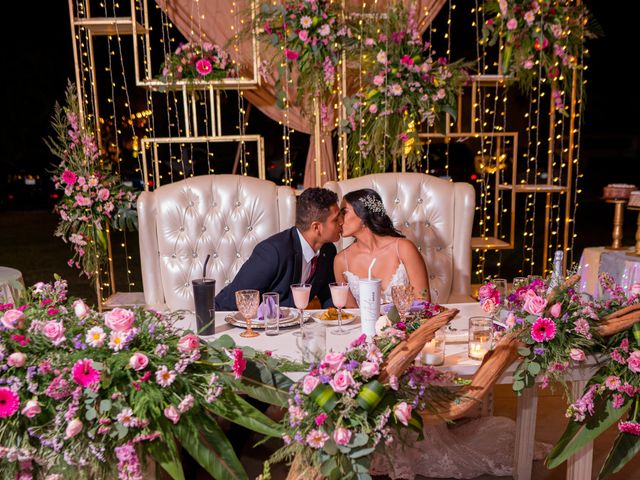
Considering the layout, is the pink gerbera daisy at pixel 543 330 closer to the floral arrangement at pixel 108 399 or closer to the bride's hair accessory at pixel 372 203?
the floral arrangement at pixel 108 399

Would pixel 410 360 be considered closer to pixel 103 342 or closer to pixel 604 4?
pixel 103 342

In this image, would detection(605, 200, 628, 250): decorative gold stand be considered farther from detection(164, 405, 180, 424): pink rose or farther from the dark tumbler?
detection(164, 405, 180, 424): pink rose

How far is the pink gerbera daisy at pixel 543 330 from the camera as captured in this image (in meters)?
1.40

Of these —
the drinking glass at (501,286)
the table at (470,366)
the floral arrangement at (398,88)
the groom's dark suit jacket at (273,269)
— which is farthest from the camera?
the floral arrangement at (398,88)

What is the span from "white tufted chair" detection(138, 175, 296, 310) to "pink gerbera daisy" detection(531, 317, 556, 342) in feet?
5.63

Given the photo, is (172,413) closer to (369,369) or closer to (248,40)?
(369,369)

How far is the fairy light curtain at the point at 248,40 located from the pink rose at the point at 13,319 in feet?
10.5

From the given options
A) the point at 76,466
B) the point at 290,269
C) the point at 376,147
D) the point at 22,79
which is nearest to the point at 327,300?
the point at 290,269

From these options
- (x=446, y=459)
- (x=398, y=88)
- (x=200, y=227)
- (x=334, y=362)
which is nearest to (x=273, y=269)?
(x=200, y=227)

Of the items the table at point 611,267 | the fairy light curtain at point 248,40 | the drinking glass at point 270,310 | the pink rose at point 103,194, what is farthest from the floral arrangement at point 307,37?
the drinking glass at point 270,310

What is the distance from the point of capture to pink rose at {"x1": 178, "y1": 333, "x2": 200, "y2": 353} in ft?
4.04

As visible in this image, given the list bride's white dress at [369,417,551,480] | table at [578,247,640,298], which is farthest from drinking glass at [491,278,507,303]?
table at [578,247,640,298]

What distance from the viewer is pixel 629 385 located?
1.40 meters

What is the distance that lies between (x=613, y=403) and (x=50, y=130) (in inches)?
483
